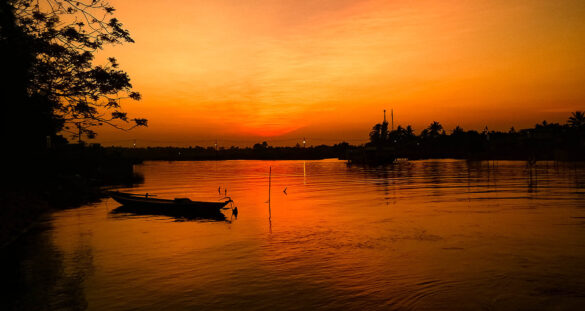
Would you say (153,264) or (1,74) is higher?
(1,74)

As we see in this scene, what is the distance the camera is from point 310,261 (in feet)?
70.1

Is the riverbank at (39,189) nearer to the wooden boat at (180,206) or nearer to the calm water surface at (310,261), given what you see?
the calm water surface at (310,261)

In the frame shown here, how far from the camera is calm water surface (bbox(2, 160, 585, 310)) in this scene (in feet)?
51.5

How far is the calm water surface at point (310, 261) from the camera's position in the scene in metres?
15.7

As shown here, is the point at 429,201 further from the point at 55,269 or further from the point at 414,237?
the point at 55,269

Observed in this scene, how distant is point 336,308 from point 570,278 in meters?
10.7

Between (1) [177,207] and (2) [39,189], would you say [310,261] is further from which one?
(2) [39,189]

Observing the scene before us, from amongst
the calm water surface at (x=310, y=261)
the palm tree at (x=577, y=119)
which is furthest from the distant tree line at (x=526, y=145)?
the calm water surface at (x=310, y=261)

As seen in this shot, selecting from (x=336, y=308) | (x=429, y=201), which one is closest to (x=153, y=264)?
(x=336, y=308)

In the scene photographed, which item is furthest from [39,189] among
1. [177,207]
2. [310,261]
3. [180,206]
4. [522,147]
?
[522,147]

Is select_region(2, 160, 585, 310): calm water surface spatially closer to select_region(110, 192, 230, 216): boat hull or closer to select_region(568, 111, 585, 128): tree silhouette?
select_region(110, 192, 230, 216): boat hull

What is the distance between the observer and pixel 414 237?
88.1ft

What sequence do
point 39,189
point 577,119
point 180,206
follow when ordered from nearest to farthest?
point 180,206
point 39,189
point 577,119

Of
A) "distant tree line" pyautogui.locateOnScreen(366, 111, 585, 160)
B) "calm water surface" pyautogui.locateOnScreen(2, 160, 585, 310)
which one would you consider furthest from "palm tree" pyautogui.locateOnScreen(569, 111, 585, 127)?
"calm water surface" pyautogui.locateOnScreen(2, 160, 585, 310)
